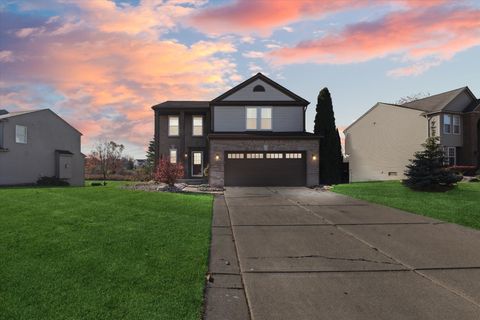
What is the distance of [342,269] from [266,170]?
645 inches

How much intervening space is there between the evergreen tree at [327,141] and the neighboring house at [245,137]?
6.03 feet

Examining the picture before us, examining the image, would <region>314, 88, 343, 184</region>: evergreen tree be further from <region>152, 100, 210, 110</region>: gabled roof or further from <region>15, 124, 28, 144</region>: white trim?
<region>15, 124, 28, 144</region>: white trim

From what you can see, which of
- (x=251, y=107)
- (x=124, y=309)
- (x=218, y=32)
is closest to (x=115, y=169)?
(x=251, y=107)

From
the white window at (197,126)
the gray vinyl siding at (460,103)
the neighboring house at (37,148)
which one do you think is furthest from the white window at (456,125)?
the neighboring house at (37,148)

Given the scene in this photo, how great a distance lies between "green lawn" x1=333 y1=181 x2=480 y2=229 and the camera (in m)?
9.91

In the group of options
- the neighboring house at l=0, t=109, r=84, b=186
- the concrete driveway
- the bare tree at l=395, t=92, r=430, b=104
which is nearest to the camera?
the concrete driveway

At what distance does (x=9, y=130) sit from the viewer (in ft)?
77.0

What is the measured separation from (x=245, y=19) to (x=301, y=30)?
2655 millimetres

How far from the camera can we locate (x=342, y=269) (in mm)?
5117

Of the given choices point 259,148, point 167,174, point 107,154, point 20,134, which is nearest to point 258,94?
point 259,148

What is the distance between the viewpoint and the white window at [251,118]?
2336 centimetres

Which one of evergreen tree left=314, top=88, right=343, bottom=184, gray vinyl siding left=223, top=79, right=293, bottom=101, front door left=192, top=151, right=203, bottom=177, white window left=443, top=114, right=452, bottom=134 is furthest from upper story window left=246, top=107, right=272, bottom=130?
white window left=443, top=114, right=452, bottom=134

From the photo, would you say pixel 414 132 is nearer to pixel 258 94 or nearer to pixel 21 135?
pixel 258 94

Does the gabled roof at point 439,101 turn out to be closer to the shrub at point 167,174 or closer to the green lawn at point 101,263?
the shrub at point 167,174
